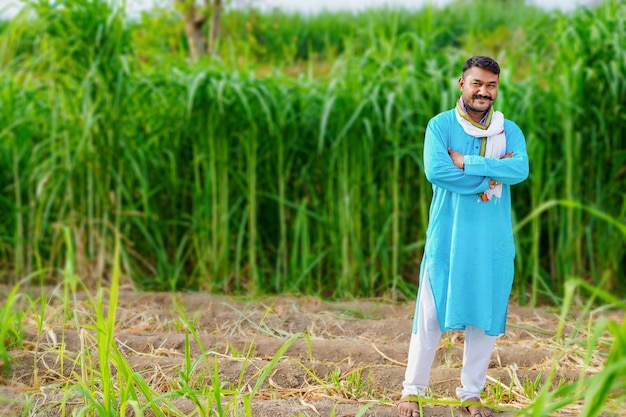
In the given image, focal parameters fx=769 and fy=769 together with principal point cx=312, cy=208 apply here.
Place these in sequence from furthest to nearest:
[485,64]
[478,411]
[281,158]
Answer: [281,158] < [478,411] < [485,64]

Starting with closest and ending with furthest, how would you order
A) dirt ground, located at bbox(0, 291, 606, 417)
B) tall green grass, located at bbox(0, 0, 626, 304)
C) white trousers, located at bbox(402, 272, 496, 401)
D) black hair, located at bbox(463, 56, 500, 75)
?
black hair, located at bbox(463, 56, 500, 75) < white trousers, located at bbox(402, 272, 496, 401) < dirt ground, located at bbox(0, 291, 606, 417) < tall green grass, located at bbox(0, 0, 626, 304)

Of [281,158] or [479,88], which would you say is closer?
[479,88]

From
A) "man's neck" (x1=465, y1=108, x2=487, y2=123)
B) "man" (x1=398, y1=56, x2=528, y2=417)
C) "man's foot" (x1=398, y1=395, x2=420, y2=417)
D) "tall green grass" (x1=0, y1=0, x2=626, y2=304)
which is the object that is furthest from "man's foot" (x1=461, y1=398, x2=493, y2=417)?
"tall green grass" (x1=0, y1=0, x2=626, y2=304)

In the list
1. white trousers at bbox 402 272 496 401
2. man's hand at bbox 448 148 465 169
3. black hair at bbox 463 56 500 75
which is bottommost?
white trousers at bbox 402 272 496 401

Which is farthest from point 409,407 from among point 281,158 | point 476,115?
point 281,158

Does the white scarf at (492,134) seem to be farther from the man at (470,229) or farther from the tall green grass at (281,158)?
the tall green grass at (281,158)

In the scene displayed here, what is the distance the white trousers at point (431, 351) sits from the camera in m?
2.17

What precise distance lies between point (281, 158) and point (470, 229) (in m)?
2.18

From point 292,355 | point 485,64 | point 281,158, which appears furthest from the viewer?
point 281,158

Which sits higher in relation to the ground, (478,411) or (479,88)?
(479,88)

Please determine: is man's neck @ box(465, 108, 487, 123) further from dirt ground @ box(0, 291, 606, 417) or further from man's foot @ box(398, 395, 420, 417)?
man's foot @ box(398, 395, 420, 417)

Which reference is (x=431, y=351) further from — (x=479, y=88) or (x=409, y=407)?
(x=479, y=88)

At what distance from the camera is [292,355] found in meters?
2.87

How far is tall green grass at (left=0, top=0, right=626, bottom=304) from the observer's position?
4.02 metres
